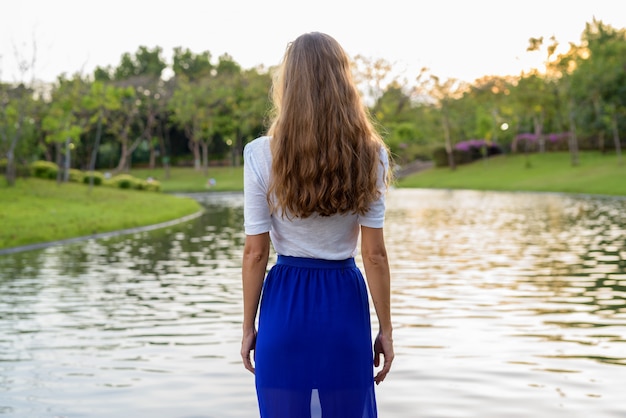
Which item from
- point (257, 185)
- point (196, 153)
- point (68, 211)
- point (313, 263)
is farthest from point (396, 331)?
point (196, 153)

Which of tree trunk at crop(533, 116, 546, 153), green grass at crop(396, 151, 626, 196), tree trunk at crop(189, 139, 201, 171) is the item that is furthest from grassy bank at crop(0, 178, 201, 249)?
tree trunk at crop(533, 116, 546, 153)

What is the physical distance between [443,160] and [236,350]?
67.2 meters

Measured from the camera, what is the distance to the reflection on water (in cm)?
712

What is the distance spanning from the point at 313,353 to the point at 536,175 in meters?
56.2

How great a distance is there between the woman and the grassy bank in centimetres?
1769

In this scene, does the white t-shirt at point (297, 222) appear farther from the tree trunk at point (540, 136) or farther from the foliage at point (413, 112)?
the tree trunk at point (540, 136)

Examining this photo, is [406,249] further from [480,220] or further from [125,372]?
[125,372]

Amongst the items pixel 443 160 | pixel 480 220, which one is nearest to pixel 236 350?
pixel 480 220

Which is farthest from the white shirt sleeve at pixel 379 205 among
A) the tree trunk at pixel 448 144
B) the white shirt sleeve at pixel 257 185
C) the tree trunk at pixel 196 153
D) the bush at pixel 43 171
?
the tree trunk at pixel 196 153

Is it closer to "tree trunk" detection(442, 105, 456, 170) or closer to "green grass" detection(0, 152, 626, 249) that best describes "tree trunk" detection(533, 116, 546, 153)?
"green grass" detection(0, 152, 626, 249)

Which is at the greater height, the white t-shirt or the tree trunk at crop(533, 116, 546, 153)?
the tree trunk at crop(533, 116, 546, 153)

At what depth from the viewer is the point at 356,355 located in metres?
3.71

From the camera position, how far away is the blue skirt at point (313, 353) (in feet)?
12.1

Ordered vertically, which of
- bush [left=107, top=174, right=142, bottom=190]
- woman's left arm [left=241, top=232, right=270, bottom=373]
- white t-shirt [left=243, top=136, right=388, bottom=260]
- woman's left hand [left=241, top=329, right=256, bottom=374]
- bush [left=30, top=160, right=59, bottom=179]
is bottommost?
bush [left=107, top=174, right=142, bottom=190]
